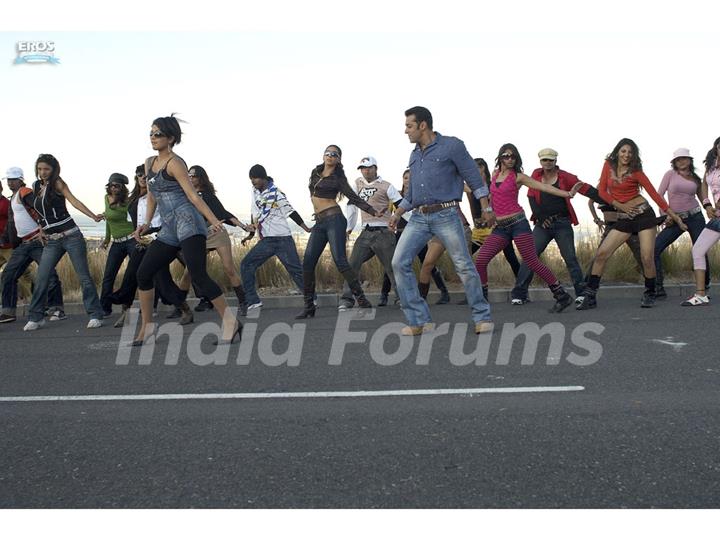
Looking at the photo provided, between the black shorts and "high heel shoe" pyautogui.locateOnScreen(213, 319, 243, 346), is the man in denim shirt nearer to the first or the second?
"high heel shoe" pyautogui.locateOnScreen(213, 319, 243, 346)

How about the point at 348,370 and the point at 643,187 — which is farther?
the point at 643,187

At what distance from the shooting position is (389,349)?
7.00 metres

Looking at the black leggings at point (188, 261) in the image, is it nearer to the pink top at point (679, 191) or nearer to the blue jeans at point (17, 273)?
the blue jeans at point (17, 273)

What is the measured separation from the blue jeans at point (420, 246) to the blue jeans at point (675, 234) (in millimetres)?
3661

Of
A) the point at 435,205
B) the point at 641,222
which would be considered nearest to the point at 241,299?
the point at 435,205

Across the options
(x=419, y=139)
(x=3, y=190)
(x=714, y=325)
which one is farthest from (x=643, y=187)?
(x=3, y=190)

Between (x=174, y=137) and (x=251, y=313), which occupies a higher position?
(x=174, y=137)

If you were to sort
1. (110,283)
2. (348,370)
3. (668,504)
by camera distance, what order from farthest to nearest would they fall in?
Answer: 1. (110,283)
2. (348,370)
3. (668,504)

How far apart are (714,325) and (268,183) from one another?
541 cm

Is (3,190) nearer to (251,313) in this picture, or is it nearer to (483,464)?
(251,313)

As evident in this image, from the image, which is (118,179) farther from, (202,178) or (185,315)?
(185,315)

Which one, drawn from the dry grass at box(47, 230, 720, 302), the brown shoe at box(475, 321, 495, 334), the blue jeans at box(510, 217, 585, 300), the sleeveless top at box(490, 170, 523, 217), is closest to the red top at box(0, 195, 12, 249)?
the dry grass at box(47, 230, 720, 302)

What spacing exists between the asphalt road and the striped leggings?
6.84 ft

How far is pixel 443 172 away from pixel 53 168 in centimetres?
466
